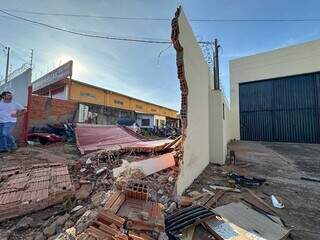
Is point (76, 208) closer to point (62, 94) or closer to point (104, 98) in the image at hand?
point (62, 94)

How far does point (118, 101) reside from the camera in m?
19.3

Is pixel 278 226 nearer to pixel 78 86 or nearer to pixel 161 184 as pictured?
pixel 161 184

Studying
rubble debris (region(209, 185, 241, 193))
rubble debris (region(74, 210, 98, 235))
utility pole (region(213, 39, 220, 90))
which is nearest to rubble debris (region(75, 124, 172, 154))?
rubble debris (region(209, 185, 241, 193))

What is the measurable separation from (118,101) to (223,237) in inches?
716

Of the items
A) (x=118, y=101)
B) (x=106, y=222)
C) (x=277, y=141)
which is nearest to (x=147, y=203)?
(x=106, y=222)

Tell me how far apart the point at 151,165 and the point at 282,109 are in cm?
1156

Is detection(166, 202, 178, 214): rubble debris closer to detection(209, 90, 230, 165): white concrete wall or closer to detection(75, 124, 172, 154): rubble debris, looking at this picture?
detection(75, 124, 172, 154): rubble debris

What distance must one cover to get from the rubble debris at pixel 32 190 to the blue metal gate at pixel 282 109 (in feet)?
41.3

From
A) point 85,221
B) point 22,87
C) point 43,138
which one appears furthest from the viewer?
point 22,87

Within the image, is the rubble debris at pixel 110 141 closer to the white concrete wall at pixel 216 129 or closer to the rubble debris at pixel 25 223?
the white concrete wall at pixel 216 129

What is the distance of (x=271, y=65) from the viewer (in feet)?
41.8

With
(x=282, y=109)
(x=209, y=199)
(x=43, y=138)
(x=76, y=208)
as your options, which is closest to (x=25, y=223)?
(x=76, y=208)

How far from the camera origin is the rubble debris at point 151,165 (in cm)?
345

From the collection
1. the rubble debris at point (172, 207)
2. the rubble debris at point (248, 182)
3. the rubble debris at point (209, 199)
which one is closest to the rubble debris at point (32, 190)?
the rubble debris at point (172, 207)
